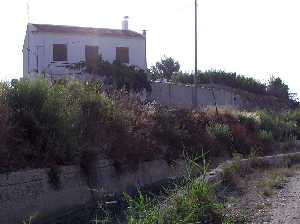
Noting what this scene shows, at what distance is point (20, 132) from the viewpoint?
17812 millimetres

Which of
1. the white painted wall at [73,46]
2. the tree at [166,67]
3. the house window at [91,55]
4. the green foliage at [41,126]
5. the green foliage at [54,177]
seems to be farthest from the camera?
the tree at [166,67]

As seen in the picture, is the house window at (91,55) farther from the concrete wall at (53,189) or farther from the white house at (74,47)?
the concrete wall at (53,189)

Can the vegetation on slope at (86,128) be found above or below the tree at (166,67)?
below

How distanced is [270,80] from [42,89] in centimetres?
5461

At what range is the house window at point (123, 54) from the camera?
52.9 meters

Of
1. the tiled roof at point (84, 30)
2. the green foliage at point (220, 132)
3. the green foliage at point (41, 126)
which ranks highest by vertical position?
the tiled roof at point (84, 30)

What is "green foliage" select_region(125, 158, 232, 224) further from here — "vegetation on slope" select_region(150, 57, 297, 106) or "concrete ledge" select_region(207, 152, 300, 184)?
"vegetation on slope" select_region(150, 57, 297, 106)

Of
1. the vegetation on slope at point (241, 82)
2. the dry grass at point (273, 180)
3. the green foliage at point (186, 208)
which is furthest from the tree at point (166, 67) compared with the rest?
the green foliage at point (186, 208)

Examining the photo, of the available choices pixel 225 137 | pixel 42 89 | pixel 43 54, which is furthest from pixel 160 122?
pixel 43 54

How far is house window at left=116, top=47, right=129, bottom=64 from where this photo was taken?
52869mm

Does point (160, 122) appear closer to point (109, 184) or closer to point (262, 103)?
point (109, 184)

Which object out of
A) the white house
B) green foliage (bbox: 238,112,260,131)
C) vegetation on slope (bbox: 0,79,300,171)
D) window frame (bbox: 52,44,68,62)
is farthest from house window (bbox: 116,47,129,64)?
vegetation on slope (bbox: 0,79,300,171)

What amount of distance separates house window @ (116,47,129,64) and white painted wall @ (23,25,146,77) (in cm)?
28

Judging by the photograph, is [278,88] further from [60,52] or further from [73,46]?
[60,52]
